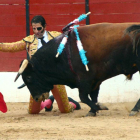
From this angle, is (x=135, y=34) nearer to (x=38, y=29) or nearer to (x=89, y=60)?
(x=89, y=60)

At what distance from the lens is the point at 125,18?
733 cm

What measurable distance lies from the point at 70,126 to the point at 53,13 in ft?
10.7

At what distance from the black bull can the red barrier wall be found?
2.04 m

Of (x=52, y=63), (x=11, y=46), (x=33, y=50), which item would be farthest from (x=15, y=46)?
(x=52, y=63)

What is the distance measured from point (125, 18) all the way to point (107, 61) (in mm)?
2273

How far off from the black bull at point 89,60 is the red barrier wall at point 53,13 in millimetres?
2041

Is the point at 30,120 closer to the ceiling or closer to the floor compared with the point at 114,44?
closer to the floor

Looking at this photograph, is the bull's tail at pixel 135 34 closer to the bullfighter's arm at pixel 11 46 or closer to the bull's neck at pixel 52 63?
the bull's neck at pixel 52 63

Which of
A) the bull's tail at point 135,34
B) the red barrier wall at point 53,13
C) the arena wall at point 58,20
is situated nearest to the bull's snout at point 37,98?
the bull's tail at point 135,34

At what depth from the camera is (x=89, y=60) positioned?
523 centimetres

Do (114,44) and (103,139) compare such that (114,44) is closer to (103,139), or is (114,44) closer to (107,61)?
(107,61)

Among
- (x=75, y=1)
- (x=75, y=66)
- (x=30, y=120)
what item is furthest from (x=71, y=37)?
(x=75, y=1)

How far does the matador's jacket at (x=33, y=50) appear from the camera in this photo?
5484 millimetres

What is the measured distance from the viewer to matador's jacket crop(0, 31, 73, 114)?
5484 mm
